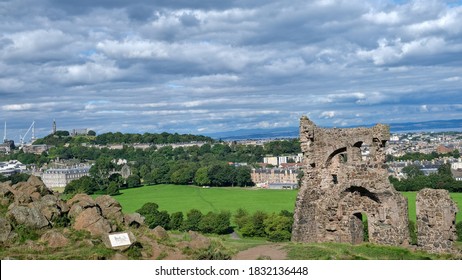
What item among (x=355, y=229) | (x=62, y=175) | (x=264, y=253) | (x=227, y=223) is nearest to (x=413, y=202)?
(x=227, y=223)

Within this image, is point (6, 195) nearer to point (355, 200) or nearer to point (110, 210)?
point (110, 210)

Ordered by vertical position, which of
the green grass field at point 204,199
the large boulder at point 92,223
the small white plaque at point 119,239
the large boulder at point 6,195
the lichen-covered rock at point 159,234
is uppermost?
the large boulder at point 6,195

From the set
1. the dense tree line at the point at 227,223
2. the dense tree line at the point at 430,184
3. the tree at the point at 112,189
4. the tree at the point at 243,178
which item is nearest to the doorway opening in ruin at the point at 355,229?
the dense tree line at the point at 227,223

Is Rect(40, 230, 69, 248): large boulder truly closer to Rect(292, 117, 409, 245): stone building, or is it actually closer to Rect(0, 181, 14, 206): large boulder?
Rect(0, 181, 14, 206): large boulder

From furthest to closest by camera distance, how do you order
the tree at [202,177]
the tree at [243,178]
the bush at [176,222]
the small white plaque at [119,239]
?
the tree at [243,178] → the tree at [202,177] → the bush at [176,222] → the small white plaque at [119,239]

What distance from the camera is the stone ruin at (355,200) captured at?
23312 mm

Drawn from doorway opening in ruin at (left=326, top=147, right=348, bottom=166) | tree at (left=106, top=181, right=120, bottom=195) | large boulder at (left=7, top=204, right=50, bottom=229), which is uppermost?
doorway opening in ruin at (left=326, top=147, right=348, bottom=166)

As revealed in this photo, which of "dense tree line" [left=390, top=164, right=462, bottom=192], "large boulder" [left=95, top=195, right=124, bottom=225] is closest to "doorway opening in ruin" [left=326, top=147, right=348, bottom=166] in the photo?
"large boulder" [left=95, top=195, right=124, bottom=225]

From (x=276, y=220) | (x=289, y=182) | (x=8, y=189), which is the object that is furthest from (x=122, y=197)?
(x=8, y=189)

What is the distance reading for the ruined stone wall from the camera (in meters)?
22.9

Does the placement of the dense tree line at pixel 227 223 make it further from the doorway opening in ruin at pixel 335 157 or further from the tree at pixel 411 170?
the tree at pixel 411 170

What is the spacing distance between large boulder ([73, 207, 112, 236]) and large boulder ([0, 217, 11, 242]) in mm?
2418

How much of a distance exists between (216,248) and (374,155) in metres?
9.52

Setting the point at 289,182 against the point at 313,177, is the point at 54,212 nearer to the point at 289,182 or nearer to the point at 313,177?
the point at 313,177
